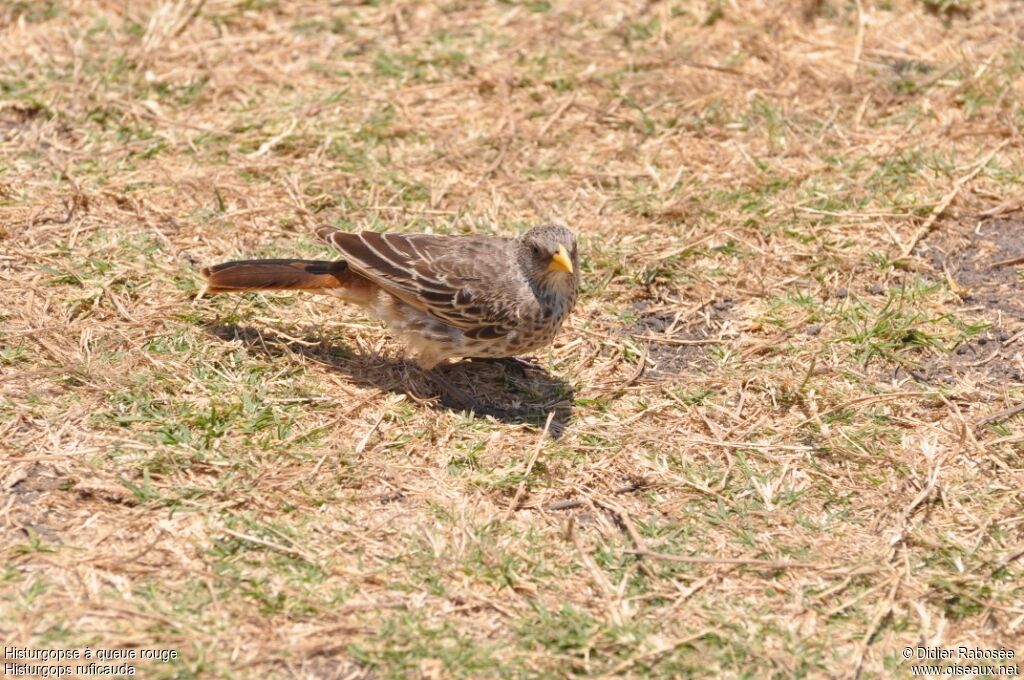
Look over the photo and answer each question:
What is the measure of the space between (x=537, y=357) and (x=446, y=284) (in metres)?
0.74

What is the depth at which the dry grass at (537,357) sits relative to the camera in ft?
15.9

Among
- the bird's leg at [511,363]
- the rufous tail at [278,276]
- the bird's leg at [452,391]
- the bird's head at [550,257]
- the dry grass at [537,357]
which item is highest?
the bird's head at [550,257]

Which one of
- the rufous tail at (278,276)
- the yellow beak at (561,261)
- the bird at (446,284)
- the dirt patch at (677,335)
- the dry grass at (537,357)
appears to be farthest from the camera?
the dirt patch at (677,335)

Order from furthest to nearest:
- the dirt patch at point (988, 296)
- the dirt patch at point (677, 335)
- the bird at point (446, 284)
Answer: the dirt patch at point (677, 335) < the dirt patch at point (988, 296) < the bird at point (446, 284)

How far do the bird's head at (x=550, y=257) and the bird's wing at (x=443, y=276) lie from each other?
0.12m

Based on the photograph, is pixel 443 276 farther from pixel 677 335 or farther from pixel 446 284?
pixel 677 335

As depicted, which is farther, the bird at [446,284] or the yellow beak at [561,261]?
the bird at [446,284]

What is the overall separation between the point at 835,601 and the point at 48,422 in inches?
140

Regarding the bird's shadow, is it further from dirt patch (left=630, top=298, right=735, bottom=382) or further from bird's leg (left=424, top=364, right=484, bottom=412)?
dirt patch (left=630, top=298, right=735, bottom=382)

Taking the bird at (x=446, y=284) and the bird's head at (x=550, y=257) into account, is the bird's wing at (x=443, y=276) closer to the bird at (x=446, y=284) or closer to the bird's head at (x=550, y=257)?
the bird at (x=446, y=284)

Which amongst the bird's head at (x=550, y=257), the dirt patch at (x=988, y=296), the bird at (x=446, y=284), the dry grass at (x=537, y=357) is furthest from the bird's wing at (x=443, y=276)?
the dirt patch at (x=988, y=296)

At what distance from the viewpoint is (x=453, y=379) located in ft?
21.4

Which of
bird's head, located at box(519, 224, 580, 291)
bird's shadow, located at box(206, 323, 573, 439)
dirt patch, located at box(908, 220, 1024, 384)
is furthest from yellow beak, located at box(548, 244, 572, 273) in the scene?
dirt patch, located at box(908, 220, 1024, 384)

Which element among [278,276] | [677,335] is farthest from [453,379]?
[677,335]
